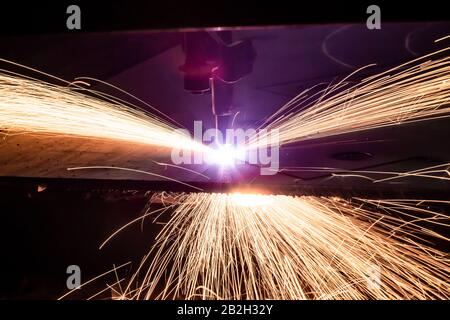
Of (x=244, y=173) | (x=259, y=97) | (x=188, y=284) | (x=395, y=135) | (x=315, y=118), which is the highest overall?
(x=259, y=97)

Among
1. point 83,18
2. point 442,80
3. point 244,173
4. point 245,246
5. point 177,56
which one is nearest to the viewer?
point 83,18

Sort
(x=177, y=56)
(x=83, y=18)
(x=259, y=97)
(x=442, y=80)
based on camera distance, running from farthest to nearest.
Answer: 1. (x=177, y=56)
2. (x=259, y=97)
3. (x=442, y=80)
4. (x=83, y=18)

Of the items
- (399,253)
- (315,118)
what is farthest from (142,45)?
(399,253)

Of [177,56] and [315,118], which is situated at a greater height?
[177,56]

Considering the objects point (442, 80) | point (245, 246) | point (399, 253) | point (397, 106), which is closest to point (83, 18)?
point (245, 246)

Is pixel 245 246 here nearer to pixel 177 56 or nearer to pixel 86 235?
pixel 86 235

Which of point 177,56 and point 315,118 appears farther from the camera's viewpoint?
point 177,56

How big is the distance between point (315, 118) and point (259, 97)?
52 cm

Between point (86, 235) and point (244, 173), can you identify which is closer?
point (244, 173)

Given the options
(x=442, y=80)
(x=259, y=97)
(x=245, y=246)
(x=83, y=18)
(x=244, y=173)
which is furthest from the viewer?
(x=259, y=97)

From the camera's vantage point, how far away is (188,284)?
1596 millimetres

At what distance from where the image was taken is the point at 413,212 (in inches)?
51.9

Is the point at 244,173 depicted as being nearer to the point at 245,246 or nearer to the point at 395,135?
the point at 245,246

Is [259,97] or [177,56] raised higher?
[177,56]
